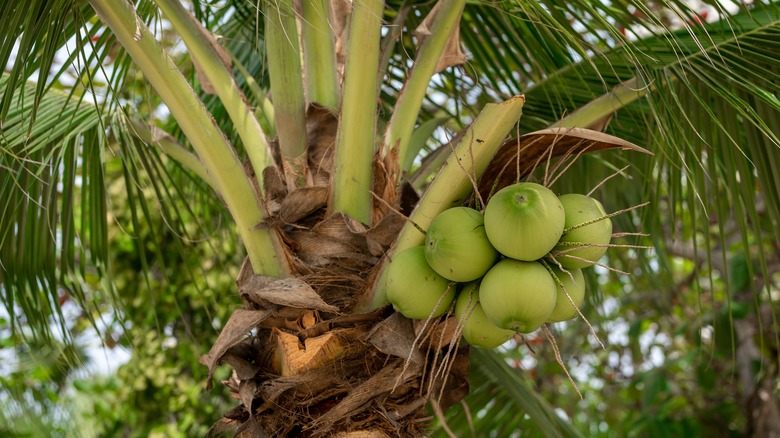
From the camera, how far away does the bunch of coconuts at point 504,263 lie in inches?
55.2

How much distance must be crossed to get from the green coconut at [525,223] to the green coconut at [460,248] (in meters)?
0.03

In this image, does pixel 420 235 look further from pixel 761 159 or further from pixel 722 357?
pixel 722 357

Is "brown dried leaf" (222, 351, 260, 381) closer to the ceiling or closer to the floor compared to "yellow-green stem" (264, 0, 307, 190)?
closer to the floor

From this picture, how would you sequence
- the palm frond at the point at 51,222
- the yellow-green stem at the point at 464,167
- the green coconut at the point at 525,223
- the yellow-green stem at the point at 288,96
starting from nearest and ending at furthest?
the green coconut at the point at 525,223, the yellow-green stem at the point at 464,167, the yellow-green stem at the point at 288,96, the palm frond at the point at 51,222

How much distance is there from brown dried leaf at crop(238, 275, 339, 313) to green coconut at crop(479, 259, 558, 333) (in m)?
0.38

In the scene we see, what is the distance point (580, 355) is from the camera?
612cm

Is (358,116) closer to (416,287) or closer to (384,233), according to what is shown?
(384,233)

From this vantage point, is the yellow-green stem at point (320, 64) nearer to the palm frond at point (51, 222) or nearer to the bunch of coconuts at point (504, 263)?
the bunch of coconuts at point (504, 263)

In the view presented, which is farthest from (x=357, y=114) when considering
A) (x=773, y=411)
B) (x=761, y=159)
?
(x=773, y=411)

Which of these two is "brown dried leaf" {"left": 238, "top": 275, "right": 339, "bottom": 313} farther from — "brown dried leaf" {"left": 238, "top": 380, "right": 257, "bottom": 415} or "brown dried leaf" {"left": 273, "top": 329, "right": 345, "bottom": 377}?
"brown dried leaf" {"left": 238, "top": 380, "right": 257, "bottom": 415}

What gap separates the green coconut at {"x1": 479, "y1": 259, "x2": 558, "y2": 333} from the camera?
4.59ft

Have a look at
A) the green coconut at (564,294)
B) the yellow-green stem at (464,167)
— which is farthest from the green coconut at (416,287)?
the green coconut at (564,294)

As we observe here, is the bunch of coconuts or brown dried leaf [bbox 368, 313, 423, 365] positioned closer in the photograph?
the bunch of coconuts

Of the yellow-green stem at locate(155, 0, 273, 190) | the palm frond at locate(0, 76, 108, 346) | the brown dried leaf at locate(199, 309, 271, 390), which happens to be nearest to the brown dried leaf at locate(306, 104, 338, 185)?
the yellow-green stem at locate(155, 0, 273, 190)
